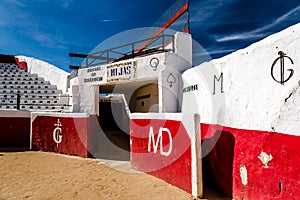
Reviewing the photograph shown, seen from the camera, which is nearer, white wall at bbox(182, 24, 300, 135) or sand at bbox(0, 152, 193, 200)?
white wall at bbox(182, 24, 300, 135)

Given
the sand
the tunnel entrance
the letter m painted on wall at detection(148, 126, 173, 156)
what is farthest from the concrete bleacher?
the letter m painted on wall at detection(148, 126, 173, 156)

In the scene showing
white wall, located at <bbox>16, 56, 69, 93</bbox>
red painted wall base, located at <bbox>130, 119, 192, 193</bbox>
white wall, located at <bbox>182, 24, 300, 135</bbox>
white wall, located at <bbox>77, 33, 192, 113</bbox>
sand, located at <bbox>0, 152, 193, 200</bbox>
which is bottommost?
sand, located at <bbox>0, 152, 193, 200</bbox>

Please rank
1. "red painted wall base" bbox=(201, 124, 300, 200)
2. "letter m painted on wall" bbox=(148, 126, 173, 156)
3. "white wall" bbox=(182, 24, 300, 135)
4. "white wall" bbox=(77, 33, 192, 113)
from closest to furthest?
"red painted wall base" bbox=(201, 124, 300, 200) → "white wall" bbox=(182, 24, 300, 135) → "letter m painted on wall" bbox=(148, 126, 173, 156) → "white wall" bbox=(77, 33, 192, 113)

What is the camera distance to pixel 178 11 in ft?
32.4

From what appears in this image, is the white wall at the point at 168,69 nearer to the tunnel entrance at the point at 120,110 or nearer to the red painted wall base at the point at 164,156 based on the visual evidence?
the tunnel entrance at the point at 120,110

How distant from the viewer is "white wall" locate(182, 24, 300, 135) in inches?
96.0

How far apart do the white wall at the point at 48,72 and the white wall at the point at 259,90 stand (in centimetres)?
1063

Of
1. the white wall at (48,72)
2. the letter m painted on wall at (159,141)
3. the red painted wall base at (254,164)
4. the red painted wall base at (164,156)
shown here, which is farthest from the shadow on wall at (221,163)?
the white wall at (48,72)

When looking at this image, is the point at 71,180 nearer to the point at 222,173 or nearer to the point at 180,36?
the point at 222,173

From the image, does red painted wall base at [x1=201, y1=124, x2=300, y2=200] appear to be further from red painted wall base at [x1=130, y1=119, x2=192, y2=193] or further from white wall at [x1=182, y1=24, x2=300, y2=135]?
red painted wall base at [x1=130, y1=119, x2=192, y2=193]

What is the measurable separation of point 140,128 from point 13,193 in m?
2.74

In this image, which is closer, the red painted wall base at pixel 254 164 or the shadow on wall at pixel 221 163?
the red painted wall base at pixel 254 164

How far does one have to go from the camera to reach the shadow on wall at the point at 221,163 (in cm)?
326

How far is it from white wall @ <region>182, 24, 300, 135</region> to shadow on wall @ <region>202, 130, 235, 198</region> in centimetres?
27
